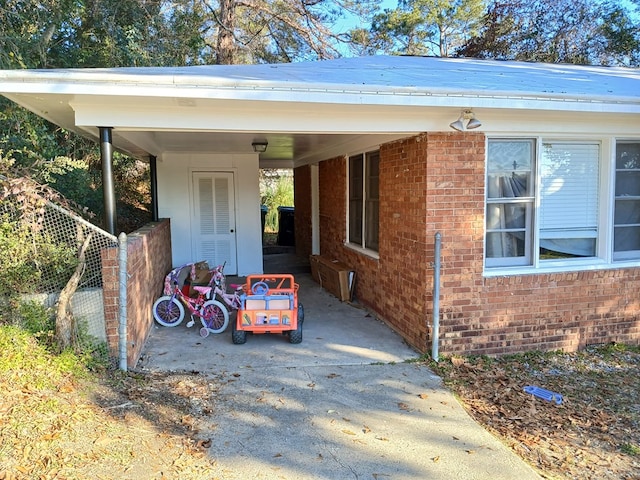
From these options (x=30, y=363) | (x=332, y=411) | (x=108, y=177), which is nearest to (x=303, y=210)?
(x=108, y=177)

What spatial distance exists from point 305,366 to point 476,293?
206 centimetres

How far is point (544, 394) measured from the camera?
4.53 m

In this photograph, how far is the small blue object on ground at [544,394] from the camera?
443 cm

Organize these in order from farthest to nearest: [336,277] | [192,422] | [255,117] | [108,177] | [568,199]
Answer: [336,277] < [568,199] < [255,117] < [108,177] < [192,422]

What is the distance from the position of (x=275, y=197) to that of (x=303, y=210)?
921 cm

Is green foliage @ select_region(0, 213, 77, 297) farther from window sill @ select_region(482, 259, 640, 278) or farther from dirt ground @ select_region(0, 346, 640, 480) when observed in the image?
window sill @ select_region(482, 259, 640, 278)

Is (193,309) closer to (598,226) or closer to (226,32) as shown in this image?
(598,226)

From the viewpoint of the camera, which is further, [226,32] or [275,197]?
[275,197]

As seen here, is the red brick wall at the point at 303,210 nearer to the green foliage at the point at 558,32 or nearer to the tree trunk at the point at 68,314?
the tree trunk at the point at 68,314

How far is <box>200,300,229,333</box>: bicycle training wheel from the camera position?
604 cm

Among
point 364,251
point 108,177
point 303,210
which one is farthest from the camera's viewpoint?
point 303,210

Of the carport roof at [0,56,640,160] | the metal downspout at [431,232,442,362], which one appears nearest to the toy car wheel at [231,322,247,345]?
the metal downspout at [431,232,442,362]

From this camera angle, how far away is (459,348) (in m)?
5.41

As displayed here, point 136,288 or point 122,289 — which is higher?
point 122,289
